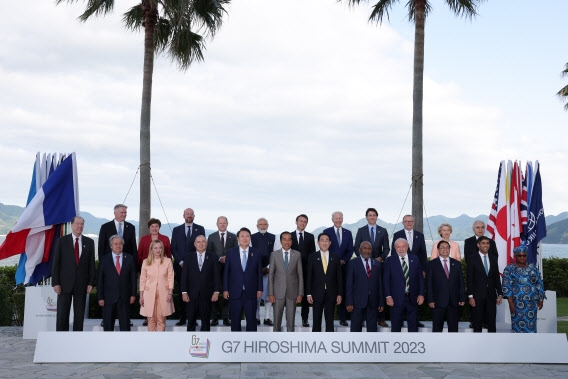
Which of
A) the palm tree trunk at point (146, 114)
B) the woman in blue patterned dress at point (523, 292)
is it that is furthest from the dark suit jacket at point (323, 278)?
the palm tree trunk at point (146, 114)

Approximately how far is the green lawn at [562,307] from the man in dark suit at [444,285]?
23.6ft

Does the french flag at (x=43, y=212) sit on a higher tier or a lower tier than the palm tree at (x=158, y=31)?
lower

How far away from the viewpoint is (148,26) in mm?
13789

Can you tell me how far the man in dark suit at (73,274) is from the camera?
28.9 ft

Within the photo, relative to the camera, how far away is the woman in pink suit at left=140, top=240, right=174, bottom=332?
28.2ft

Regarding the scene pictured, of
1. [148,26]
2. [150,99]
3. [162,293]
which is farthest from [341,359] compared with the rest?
[148,26]

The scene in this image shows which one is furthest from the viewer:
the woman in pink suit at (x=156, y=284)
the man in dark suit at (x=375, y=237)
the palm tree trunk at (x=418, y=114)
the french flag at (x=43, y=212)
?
the palm tree trunk at (x=418, y=114)

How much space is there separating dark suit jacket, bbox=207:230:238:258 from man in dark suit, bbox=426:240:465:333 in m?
3.24

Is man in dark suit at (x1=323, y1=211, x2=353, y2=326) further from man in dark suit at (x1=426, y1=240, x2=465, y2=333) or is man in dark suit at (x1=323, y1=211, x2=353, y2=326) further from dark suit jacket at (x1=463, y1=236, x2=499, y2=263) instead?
dark suit jacket at (x1=463, y1=236, x2=499, y2=263)

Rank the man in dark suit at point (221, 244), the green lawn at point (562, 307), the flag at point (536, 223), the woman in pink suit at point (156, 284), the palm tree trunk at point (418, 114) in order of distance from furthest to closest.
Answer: the green lawn at point (562, 307) → the palm tree trunk at point (418, 114) → the flag at point (536, 223) → the man in dark suit at point (221, 244) → the woman in pink suit at point (156, 284)

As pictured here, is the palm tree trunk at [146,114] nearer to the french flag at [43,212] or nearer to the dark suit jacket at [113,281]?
the french flag at [43,212]

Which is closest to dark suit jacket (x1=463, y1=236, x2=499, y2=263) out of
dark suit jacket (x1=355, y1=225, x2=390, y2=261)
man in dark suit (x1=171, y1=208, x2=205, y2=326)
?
dark suit jacket (x1=355, y1=225, x2=390, y2=261)

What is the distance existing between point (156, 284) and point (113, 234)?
143cm

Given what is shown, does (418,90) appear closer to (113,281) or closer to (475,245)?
(475,245)
